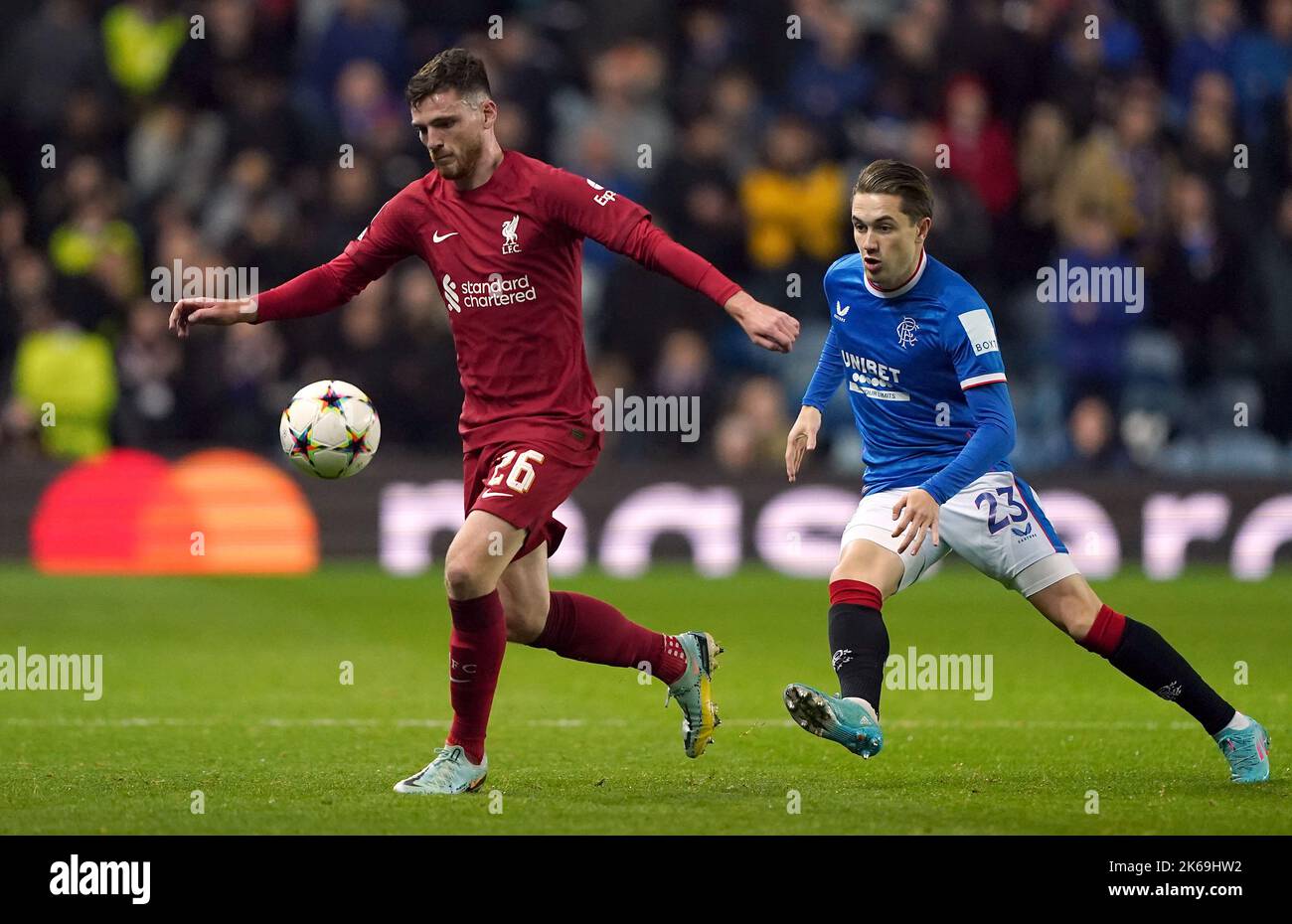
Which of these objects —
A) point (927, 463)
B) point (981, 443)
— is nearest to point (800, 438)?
point (927, 463)

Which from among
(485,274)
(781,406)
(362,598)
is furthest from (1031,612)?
(485,274)

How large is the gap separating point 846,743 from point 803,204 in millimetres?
9220

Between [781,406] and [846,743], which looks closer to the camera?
[846,743]

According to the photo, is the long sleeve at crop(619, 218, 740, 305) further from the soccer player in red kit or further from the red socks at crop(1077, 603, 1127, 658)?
the red socks at crop(1077, 603, 1127, 658)

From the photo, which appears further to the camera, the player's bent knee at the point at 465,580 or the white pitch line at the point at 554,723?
the white pitch line at the point at 554,723

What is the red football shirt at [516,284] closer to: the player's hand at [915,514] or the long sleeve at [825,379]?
the long sleeve at [825,379]

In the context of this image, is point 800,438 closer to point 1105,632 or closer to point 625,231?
point 625,231

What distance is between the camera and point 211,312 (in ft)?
21.6

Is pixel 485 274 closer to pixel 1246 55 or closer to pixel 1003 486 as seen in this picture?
pixel 1003 486

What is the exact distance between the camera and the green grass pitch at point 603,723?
5.89 m

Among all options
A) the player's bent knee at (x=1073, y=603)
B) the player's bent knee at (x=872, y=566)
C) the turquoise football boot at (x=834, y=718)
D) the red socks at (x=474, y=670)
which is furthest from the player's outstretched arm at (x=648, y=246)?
the player's bent knee at (x=1073, y=603)

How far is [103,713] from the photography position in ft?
26.7

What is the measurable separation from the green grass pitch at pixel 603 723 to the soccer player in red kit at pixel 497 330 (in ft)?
1.58

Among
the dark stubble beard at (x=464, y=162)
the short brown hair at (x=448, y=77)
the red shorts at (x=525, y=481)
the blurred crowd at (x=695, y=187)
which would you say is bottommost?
the red shorts at (x=525, y=481)
